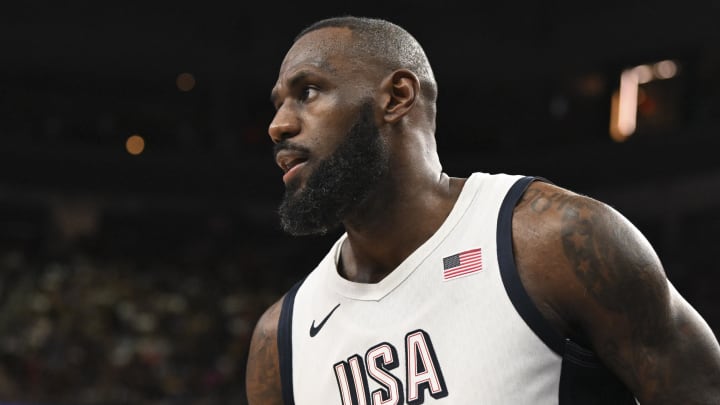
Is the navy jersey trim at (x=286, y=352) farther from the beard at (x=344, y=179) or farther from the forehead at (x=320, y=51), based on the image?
the forehead at (x=320, y=51)

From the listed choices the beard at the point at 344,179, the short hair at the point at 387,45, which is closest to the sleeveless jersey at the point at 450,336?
the beard at the point at 344,179

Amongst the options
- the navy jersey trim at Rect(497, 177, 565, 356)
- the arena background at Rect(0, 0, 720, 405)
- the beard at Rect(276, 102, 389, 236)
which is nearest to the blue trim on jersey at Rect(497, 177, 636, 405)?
the navy jersey trim at Rect(497, 177, 565, 356)

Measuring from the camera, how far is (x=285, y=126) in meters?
1.86

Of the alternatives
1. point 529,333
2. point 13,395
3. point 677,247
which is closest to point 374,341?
point 529,333

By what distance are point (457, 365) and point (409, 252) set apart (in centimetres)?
32

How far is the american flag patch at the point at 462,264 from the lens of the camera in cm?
175

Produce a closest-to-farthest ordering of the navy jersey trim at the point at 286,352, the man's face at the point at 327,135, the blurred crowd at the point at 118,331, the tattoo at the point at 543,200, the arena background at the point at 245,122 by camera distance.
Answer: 1. the tattoo at the point at 543,200
2. the man's face at the point at 327,135
3. the navy jersey trim at the point at 286,352
4. the blurred crowd at the point at 118,331
5. the arena background at the point at 245,122

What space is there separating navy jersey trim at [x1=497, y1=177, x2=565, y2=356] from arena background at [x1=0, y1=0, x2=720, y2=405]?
388 inches

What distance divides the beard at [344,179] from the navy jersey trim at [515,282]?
1.02 ft

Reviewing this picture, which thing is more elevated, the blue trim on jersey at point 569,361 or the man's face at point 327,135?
the man's face at point 327,135

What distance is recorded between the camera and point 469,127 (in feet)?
47.3

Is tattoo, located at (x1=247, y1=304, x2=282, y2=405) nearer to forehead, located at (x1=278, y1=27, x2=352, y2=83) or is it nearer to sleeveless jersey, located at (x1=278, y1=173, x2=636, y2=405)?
sleeveless jersey, located at (x1=278, y1=173, x2=636, y2=405)

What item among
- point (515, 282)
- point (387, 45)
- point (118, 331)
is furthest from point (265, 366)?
point (118, 331)

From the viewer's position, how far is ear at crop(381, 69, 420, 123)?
6.27 ft
